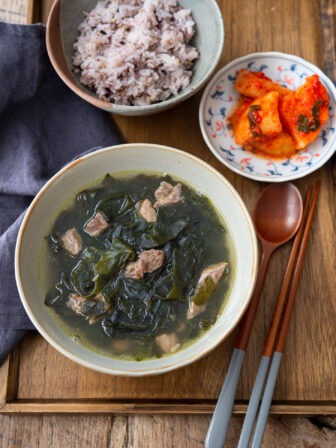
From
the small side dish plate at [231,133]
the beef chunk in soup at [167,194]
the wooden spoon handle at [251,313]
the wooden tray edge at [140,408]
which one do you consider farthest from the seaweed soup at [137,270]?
the small side dish plate at [231,133]

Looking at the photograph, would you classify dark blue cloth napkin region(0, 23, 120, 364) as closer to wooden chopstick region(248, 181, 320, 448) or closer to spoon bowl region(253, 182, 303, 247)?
spoon bowl region(253, 182, 303, 247)

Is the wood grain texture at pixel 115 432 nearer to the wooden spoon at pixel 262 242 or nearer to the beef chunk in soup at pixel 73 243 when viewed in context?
the wooden spoon at pixel 262 242

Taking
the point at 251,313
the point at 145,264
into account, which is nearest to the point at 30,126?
the point at 145,264

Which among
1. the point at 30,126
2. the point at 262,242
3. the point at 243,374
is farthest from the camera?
the point at 30,126

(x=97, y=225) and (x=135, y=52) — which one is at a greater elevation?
(x=135, y=52)

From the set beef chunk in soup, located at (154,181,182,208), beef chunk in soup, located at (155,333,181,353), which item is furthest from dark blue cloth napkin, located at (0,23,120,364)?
beef chunk in soup, located at (155,333,181,353)

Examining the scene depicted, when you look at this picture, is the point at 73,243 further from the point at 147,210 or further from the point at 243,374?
the point at 243,374
